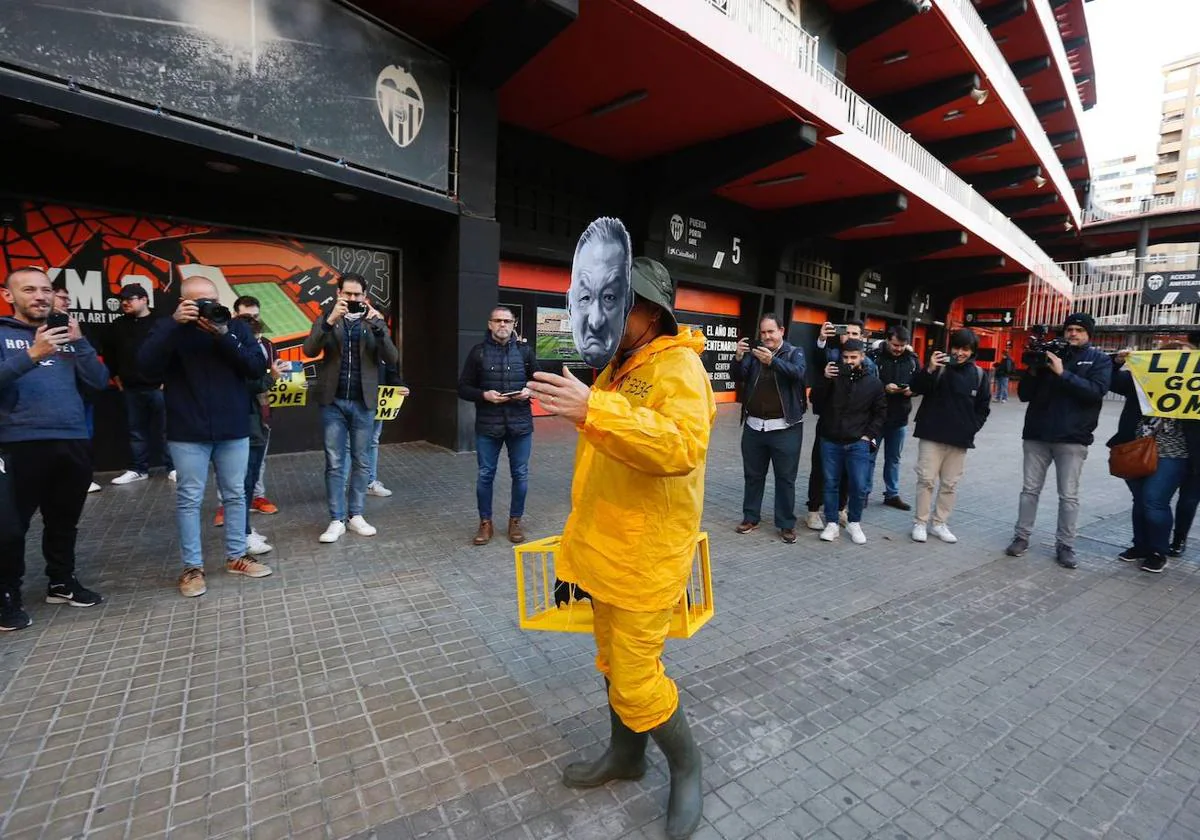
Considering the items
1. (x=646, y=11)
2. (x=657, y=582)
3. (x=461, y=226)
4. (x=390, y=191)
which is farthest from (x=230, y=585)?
(x=646, y=11)

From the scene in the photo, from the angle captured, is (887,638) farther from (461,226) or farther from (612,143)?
(612,143)

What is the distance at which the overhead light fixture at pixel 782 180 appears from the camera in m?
11.8

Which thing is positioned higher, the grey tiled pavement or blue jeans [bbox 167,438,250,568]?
blue jeans [bbox 167,438,250,568]

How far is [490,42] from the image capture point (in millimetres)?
6926

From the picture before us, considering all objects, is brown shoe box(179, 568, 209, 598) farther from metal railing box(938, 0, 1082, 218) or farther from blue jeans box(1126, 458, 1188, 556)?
metal railing box(938, 0, 1082, 218)

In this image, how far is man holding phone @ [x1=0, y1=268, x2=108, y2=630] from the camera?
119 inches

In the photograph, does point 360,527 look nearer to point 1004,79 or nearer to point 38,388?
point 38,388

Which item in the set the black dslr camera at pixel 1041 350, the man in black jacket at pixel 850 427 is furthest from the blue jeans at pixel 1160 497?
the man in black jacket at pixel 850 427

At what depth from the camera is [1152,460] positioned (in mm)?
4773

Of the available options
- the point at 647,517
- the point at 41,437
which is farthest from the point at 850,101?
the point at 41,437

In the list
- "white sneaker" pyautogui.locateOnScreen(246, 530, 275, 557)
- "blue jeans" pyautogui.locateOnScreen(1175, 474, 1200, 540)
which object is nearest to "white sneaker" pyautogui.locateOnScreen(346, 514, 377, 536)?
"white sneaker" pyautogui.locateOnScreen(246, 530, 275, 557)

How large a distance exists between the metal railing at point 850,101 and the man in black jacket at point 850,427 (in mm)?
5137

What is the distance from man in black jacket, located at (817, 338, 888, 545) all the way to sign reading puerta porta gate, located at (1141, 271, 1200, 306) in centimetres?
2342

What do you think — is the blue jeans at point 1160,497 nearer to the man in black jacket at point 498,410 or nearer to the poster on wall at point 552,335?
the man in black jacket at point 498,410
